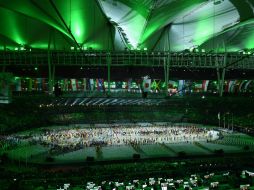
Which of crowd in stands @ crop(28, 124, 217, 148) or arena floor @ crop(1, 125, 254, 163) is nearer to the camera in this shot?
arena floor @ crop(1, 125, 254, 163)

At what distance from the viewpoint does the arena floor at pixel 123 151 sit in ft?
100

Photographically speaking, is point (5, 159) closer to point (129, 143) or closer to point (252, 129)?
point (129, 143)

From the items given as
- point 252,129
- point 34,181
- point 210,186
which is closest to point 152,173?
point 210,186

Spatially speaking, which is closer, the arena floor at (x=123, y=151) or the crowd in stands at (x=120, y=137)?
the arena floor at (x=123, y=151)

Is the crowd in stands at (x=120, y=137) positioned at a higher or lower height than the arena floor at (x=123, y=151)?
higher

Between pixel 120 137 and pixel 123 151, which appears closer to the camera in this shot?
pixel 123 151

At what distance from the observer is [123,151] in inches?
1337

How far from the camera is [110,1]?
151 ft

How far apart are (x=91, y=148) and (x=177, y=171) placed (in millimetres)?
14907

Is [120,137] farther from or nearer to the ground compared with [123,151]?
farther from the ground

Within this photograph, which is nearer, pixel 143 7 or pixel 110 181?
pixel 110 181

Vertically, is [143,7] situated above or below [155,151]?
above

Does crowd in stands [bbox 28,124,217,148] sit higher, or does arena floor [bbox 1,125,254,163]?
crowd in stands [bbox 28,124,217,148]

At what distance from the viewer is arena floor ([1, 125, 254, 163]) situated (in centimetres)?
3058
